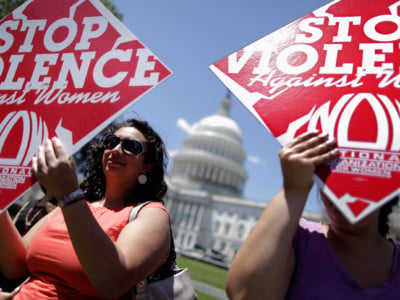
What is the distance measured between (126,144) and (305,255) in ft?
3.85

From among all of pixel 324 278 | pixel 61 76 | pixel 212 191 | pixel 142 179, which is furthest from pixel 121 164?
pixel 212 191

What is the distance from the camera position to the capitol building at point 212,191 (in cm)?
5728

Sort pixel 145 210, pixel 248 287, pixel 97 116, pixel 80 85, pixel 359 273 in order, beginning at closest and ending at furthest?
1. pixel 248 287
2. pixel 359 273
3. pixel 97 116
4. pixel 80 85
5. pixel 145 210

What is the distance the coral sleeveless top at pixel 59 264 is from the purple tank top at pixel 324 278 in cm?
85

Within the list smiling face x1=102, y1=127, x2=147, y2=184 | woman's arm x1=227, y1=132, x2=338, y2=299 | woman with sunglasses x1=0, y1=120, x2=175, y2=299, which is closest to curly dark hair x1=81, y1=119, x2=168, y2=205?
woman with sunglasses x1=0, y1=120, x2=175, y2=299

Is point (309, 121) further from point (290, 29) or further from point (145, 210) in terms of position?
point (145, 210)

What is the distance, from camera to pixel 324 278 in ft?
4.44

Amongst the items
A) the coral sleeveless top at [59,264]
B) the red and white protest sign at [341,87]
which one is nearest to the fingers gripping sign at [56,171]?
the coral sleeveless top at [59,264]

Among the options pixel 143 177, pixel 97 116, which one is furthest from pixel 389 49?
pixel 143 177

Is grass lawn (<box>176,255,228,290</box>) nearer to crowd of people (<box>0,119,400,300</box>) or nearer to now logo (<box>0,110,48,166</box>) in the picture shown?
crowd of people (<box>0,119,400,300</box>)

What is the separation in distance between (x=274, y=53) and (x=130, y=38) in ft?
2.18

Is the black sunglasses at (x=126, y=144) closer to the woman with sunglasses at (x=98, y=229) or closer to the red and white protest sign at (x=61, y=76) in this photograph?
the woman with sunglasses at (x=98, y=229)

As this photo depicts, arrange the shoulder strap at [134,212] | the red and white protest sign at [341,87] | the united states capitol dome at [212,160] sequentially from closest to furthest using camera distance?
1. the red and white protest sign at [341,87]
2. the shoulder strap at [134,212]
3. the united states capitol dome at [212,160]

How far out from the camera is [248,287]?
127 cm
